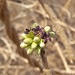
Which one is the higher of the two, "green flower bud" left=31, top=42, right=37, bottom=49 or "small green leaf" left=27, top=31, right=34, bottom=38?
"small green leaf" left=27, top=31, right=34, bottom=38

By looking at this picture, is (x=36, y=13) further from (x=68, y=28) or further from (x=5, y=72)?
(x=5, y=72)

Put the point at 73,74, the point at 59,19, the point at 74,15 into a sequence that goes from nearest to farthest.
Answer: the point at 73,74, the point at 59,19, the point at 74,15

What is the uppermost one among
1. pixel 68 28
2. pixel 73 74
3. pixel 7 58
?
pixel 68 28

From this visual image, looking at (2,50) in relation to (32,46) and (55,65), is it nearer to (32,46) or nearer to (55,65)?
(55,65)

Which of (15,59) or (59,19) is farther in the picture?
(59,19)

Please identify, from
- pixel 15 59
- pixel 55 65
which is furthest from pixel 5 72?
pixel 55 65

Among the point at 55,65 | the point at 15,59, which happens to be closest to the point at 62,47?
the point at 55,65

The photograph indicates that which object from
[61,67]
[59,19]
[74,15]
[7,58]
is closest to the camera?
[61,67]

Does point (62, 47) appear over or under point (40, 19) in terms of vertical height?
under

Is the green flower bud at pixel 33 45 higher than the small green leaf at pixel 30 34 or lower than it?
lower
